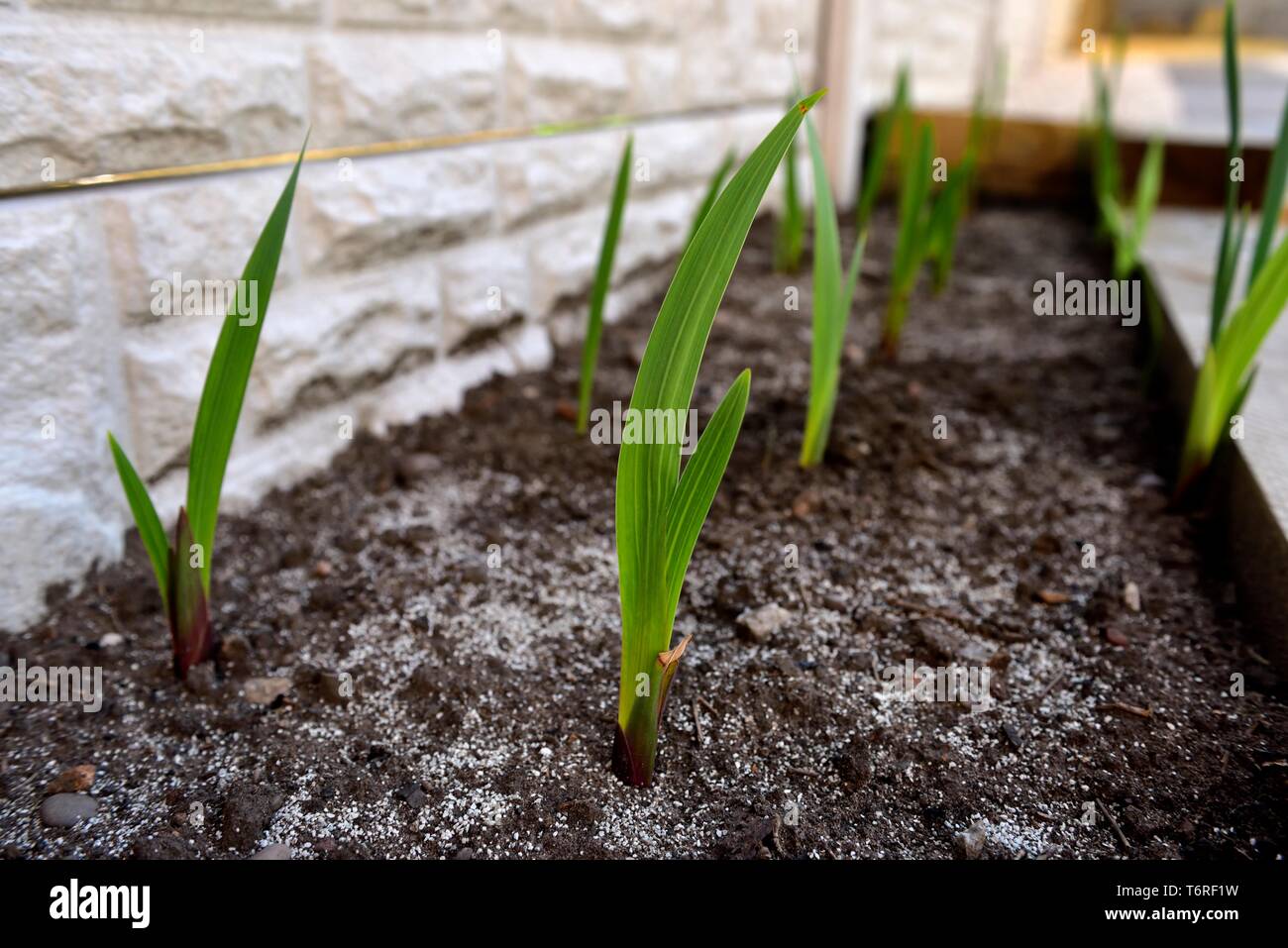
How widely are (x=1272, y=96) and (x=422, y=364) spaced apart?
251 inches

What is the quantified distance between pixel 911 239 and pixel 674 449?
4.62 ft

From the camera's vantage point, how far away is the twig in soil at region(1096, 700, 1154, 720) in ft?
3.72

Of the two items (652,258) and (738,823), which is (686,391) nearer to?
(738,823)

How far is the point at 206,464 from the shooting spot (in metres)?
1.05

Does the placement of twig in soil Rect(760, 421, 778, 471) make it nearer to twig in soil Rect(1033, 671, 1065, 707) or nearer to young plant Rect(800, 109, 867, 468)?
young plant Rect(800, 109, 867, 468)

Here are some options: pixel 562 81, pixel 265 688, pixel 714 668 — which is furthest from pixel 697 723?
pixel 562 81

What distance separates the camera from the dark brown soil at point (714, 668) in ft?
3.26

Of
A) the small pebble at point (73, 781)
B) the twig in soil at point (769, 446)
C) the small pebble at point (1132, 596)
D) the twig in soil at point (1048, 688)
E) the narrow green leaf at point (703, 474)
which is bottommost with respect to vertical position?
the small pebble at point (73, 781)

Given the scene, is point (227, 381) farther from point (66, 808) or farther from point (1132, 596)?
point (1132, 596)

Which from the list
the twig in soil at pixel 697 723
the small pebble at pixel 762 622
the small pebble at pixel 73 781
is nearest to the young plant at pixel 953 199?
the small pebble at pixel 762 622

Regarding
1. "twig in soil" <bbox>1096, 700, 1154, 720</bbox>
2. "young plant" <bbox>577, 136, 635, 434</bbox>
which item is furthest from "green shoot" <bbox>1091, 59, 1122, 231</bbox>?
"twig in soil" <bbox>1096, 700, 1154, 720</bbox>

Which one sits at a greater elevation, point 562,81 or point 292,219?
point 562,81

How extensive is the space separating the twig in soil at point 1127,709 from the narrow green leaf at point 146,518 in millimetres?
1128

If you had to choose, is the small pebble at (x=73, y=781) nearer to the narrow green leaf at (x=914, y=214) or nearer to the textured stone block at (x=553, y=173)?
the textured stone block at (x=553, y=173)
